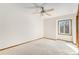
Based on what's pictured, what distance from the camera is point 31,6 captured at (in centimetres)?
277

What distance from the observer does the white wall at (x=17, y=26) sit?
3.12 meters

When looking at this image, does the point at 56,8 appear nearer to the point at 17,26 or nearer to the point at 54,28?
the point at 54,28

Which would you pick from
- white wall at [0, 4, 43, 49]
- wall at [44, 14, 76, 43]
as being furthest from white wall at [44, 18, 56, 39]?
white wall at [0, 4, 43, 49]

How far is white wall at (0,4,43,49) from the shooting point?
10.2 feet

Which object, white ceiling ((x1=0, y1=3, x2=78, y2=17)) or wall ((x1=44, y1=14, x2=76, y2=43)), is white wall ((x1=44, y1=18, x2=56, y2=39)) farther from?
white ceiling ((x1=0, y1=3, x2=78, y2=17))

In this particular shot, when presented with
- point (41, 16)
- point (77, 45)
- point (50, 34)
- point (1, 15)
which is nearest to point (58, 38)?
point (50, 34)

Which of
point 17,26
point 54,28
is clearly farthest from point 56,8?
point 17,26

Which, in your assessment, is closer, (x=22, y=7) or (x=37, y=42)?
(x=22, y=7)

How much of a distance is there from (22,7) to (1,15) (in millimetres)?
857

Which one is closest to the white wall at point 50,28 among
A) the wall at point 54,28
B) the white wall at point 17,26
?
the wall at point 54,28

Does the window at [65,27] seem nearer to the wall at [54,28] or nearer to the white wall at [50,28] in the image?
the wall at [54,28]

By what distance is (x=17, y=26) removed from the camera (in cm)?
361

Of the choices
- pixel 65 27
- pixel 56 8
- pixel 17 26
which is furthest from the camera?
pixel 17 26
